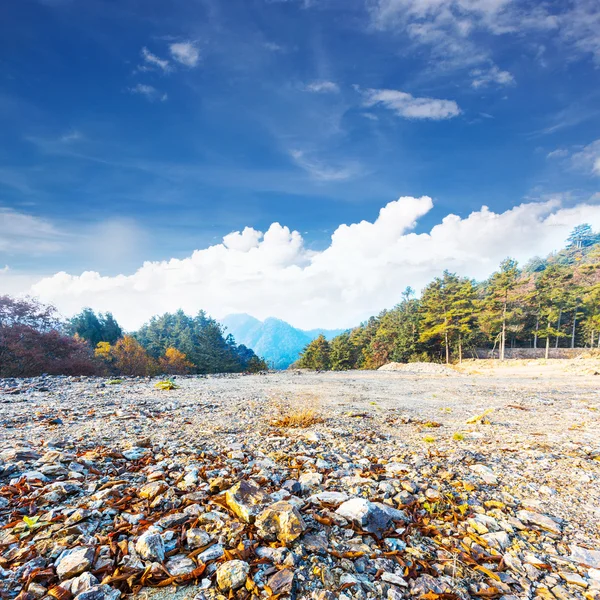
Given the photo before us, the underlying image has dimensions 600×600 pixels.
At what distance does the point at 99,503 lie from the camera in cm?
244

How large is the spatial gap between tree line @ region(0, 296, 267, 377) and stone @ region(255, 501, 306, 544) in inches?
794

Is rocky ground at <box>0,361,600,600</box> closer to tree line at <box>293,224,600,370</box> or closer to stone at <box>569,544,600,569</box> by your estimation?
stone at <box>569,544,600,569</box>

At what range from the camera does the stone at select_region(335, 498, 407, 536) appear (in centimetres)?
225

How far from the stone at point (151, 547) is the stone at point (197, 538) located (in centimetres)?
17

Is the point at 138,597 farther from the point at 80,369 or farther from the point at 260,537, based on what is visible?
the point at 80,369

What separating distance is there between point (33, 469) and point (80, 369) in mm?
19028

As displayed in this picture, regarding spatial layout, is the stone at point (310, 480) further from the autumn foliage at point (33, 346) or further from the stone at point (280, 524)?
the autumn foliage at point (33, 346)

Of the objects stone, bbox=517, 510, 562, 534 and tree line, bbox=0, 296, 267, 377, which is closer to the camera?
stone, bbox=517, 510, 562, 534

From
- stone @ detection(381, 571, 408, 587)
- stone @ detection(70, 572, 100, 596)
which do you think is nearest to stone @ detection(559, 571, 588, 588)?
stone @ detection(381, 571, 408, 587)

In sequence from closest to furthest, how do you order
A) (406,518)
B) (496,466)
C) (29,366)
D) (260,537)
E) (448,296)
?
(260,537) → (406,518) → (496,466) → (29,366) → (448,296)

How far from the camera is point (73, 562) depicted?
5.72ft

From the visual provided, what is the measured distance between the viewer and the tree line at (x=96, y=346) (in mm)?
16734

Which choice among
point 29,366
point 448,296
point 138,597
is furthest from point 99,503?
point 448,296

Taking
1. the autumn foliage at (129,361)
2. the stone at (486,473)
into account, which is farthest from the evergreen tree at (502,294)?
the autumn foliage at (129,361)
